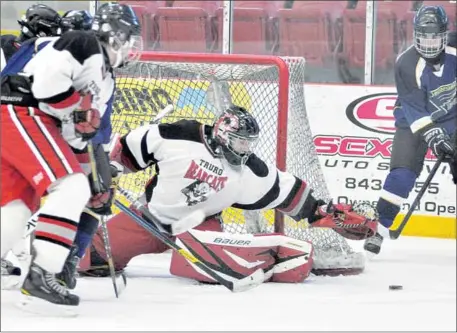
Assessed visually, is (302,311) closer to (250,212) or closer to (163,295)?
(163,295)

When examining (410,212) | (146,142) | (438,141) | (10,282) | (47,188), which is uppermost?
(47,188)

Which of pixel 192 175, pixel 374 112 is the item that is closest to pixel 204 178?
pixel 192 175

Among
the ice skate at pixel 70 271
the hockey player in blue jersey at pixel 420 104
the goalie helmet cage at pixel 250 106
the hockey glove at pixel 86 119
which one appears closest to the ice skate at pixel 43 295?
the ice skate at pixel 70 271

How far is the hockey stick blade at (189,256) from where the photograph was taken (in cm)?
425

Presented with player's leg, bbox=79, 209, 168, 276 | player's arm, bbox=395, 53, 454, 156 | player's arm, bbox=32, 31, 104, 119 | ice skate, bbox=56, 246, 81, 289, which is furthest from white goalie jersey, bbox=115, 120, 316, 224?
player's arm, bbox=395, 53, 454, 156

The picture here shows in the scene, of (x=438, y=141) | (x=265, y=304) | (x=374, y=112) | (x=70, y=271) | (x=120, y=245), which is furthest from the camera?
(x=374, y=112)

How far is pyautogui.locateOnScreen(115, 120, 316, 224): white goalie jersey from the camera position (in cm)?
432

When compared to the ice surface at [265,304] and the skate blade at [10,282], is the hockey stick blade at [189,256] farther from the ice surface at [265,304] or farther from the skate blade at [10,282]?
the skate blade at [10,282]

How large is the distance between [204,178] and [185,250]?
25 cm

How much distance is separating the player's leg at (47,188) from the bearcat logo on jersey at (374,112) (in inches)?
106

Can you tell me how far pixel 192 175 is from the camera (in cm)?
432

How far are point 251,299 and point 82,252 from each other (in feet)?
1.84

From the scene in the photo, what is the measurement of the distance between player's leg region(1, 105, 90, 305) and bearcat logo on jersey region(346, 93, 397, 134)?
2.70 metres

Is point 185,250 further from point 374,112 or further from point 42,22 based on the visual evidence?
point 374,112
